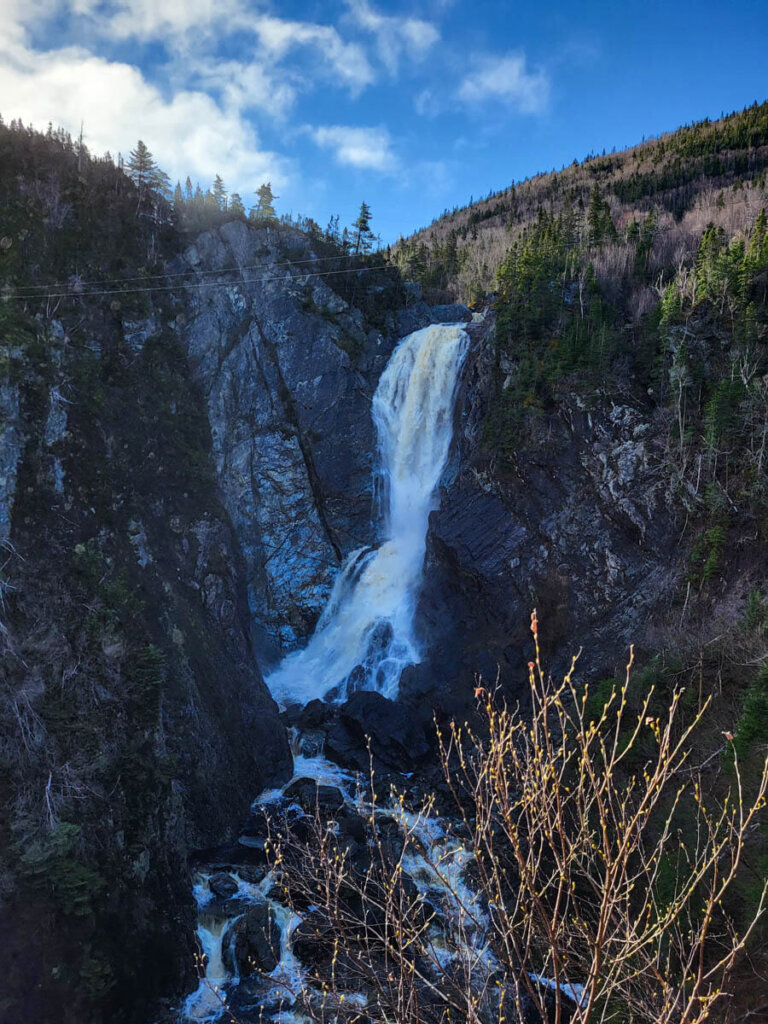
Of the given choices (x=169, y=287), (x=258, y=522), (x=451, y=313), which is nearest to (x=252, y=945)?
(x=258, y=522)

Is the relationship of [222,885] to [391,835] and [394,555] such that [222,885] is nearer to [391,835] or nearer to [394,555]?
[391,835]

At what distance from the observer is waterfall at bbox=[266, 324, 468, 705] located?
28.7 m

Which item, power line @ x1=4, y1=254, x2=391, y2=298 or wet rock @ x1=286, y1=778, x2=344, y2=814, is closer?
wet rock @ x1=286, y1=778, x2=344, y2=814

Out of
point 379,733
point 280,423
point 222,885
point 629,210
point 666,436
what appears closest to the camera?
point 222,885

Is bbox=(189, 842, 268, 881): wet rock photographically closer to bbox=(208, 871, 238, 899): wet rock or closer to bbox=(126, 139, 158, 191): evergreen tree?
bbox=(208, 871, 238, 899): wet rock

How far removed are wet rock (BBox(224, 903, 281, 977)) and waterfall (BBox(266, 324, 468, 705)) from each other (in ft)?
40.2

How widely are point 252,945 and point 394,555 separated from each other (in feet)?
66.2

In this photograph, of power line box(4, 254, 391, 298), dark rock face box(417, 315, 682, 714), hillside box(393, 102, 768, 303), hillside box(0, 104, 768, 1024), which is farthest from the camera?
hillside box(393, 102, 768, 303)

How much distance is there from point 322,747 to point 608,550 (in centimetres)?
1491

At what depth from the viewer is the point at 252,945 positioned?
49.0 feet

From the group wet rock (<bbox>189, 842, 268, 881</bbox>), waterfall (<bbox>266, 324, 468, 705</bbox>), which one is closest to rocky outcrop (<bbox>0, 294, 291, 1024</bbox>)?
wet rock (<bbox>189, 842, 268, 881</bbox>)

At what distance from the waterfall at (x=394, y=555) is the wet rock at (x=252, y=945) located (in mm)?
12267

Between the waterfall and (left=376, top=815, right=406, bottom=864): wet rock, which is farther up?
the waterfall

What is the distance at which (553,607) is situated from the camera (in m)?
26.1
